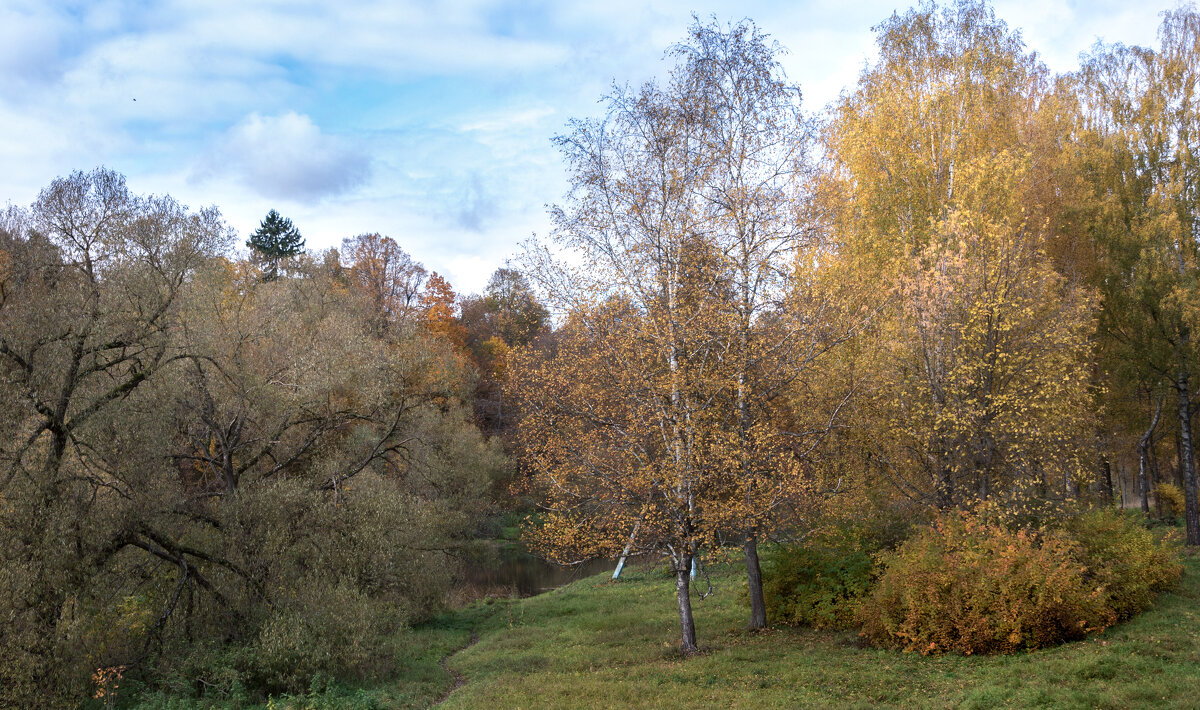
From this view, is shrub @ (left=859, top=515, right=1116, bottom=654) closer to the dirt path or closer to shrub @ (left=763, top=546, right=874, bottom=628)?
shrub @ (left=763, top=546, right=874, bottom=628)

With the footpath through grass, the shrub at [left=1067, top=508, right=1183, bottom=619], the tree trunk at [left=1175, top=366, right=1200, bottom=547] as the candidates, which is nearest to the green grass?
the footpath through grass

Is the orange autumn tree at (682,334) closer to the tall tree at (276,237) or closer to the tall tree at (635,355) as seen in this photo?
the tall tree at (635,355)

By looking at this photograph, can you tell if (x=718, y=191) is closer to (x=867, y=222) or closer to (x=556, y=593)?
(x=867, y=222)

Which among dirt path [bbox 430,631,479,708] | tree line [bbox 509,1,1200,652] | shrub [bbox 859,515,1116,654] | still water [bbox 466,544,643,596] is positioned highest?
tree line [bbox 509,1,1200,652]

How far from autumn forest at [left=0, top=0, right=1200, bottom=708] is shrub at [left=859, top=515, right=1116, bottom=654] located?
0.21ft

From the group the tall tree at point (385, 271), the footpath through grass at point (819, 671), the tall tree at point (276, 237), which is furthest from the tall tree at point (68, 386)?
the tall tree at point (276, 237)

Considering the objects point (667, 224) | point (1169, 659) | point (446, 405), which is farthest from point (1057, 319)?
point (446, 405)

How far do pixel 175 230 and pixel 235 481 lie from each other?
6.39 meters

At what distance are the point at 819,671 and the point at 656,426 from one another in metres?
5.21

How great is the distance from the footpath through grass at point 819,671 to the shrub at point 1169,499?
1597 centimetres

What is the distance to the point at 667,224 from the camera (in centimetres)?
1466

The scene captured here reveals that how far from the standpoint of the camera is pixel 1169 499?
30.8 metres

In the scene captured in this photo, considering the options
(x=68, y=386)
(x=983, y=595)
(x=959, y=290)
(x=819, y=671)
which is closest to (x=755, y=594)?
(x=819, y=671)

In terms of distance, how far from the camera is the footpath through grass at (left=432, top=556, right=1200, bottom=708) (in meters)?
9.87
